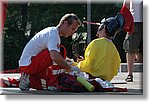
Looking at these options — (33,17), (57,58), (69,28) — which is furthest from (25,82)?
(33,17)

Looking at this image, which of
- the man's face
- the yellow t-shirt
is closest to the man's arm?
the man's face

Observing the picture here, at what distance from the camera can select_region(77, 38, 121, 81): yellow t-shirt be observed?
9.44ft

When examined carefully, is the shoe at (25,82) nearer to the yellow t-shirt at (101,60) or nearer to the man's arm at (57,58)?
the man's arm at (57,58)

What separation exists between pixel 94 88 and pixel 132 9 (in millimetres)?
1064

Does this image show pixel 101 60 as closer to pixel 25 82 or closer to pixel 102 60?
pixel 102 60

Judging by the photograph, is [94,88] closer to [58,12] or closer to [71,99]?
[71,99]

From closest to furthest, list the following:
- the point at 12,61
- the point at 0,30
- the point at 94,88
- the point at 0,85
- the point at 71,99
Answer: the point at 71,99
the point at 94,88
the point at 0,30
the point at 0,85
the point at 12,61

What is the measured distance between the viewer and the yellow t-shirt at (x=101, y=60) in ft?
9.44

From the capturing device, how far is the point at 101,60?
2883mm

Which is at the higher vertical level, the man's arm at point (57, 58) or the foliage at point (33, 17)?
the foliage at point (33, 17)

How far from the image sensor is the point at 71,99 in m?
2.13

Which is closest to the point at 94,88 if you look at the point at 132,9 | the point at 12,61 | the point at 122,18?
the point at 122,18

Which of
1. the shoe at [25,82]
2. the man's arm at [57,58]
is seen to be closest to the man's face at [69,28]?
the man's arm at [57,58]

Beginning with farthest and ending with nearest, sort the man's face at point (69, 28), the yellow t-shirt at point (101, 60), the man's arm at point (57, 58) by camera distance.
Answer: the yellow t-shirt at point (101, 60)
the man's face at point (69, 28)
the man's arm at point (57, 58)
